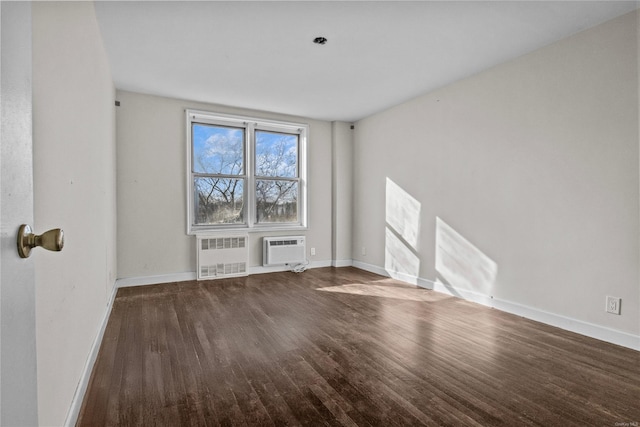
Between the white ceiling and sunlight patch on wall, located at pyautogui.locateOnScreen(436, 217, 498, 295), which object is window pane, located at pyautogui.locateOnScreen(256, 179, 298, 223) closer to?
the white ceiling

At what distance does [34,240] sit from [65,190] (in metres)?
1.25

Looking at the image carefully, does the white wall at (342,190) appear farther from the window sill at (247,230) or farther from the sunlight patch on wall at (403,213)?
the sunlight patch on wall at (403,213)

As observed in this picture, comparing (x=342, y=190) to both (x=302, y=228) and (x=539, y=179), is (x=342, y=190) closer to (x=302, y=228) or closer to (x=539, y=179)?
(x=302, y=228)

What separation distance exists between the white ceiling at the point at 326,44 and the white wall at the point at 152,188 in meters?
0.38

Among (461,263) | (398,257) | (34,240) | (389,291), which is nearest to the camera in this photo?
(34,240)

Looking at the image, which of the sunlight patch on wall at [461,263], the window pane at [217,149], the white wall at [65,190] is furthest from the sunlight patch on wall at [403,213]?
the white wall at [65,190]

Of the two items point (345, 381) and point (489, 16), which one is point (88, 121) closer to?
point (345, 381)

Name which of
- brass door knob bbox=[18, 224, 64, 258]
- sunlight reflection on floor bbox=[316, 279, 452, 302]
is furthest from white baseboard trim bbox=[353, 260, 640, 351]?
brass door knob bbox=[18, 224, 64, 258]

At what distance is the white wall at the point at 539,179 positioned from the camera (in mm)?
2639

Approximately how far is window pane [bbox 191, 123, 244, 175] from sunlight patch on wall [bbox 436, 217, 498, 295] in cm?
309

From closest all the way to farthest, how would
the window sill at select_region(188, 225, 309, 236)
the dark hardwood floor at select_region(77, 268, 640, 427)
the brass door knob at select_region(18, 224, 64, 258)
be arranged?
1. the brass door knob at select_region(18, 224, 64, 258)
2. the dark hardwood floor at select_region(77, 268, 640, 427)
3. the window sill at select_region(188, 225, 309, 236)

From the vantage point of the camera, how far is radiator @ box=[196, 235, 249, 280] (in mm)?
4727

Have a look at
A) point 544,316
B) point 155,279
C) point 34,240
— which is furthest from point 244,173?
point 34,240

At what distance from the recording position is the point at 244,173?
525 cm
